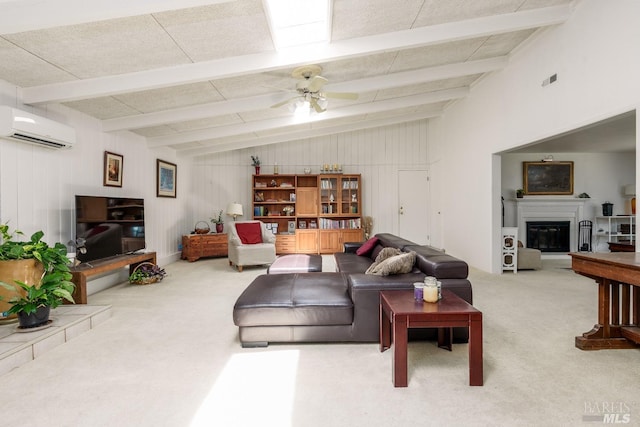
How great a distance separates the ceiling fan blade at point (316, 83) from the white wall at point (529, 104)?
2.62 metres

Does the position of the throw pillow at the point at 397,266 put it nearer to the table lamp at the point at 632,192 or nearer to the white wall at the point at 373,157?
the white wall at the point at 373,157

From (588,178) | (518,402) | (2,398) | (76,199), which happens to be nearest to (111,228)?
(76,199)

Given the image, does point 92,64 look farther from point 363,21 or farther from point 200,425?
point 200,425

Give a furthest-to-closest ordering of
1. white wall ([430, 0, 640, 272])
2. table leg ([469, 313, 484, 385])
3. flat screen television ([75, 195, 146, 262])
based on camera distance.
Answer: flat screen television ([75, 195, 146, 262])
white wall ([430, 0, 640, 272])
table leg ([469, 313, 484, 385])

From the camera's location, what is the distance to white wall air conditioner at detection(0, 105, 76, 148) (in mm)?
2906

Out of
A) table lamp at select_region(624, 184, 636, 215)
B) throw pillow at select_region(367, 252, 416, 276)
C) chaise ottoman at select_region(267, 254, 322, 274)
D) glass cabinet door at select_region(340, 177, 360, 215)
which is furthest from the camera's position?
glass cabinet door at select_region(340, 177, 360, 215)

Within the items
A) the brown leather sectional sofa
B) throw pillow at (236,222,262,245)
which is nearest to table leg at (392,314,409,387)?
the brown leather sectional sofa

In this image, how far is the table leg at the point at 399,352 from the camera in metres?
1.87

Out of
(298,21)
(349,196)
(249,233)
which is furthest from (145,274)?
(349,196)

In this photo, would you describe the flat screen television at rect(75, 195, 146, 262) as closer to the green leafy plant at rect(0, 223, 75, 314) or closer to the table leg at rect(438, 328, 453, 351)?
the green leafy plant at rect(0, 223, 75, 314)

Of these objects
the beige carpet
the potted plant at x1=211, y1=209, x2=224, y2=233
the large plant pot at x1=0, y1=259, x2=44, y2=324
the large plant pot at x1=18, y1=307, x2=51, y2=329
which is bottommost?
the beige carpet

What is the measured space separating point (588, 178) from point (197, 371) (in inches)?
317

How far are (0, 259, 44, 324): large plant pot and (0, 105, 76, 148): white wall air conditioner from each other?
4.11ft

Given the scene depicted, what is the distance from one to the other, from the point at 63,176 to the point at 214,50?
2494 millimetres
